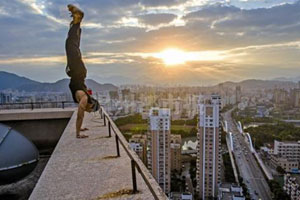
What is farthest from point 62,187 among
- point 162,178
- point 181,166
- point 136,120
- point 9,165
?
point 136,120

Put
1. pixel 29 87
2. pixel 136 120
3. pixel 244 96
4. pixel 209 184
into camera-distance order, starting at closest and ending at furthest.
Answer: pixel 29 87 → pixel 209 184 → pixel 136 120 → pixel 244 96

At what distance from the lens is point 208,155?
12422 mm

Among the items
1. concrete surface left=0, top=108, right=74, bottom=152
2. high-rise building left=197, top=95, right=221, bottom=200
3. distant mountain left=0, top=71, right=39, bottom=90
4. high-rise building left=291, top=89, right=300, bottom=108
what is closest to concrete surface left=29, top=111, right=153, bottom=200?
concrete surface left=0, top=108, right=74, bottom=152

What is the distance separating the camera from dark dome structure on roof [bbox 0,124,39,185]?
6.91 feet

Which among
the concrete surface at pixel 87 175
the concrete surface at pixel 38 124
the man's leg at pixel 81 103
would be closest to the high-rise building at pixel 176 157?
the concrete surface at pixel 38 124

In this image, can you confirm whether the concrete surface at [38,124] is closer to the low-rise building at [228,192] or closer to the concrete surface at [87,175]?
the concrete surface at [87,175]

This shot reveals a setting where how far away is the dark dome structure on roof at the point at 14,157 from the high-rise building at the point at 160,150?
1045cm

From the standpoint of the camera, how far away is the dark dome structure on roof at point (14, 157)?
211 cm

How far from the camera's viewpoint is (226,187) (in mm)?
12781

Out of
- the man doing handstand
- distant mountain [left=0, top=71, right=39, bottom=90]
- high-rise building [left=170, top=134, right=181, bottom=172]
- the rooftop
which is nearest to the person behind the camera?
the rooftop

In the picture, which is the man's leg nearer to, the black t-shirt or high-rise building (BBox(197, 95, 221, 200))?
the black t-shirt

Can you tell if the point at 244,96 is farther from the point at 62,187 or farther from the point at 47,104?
the point at 62,187

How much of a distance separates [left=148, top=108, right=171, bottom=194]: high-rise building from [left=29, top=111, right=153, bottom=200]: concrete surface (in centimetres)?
1078

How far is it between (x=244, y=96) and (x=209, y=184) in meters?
31.3
